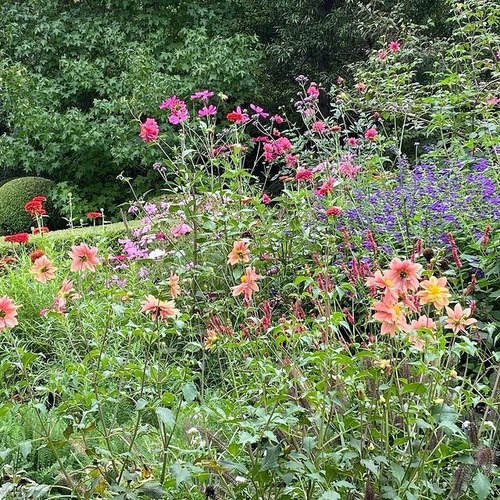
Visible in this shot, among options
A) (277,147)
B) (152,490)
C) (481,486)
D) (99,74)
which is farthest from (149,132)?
(99,74)

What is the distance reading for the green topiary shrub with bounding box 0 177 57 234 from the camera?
856 cm

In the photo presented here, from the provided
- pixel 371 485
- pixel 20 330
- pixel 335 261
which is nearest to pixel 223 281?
pixel 335 261

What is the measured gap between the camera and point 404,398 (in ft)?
5.07

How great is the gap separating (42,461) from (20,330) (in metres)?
1.51

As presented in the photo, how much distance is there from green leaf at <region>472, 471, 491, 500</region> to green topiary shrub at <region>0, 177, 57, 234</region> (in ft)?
26.0

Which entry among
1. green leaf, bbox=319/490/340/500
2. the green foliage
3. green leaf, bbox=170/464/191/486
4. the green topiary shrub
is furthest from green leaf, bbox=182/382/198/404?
the green topiary shrub

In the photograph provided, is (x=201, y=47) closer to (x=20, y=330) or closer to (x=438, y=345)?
(x=20, y=330)

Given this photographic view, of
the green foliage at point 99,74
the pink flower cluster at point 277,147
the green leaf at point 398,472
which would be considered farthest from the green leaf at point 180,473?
the green foliage at point 99,74

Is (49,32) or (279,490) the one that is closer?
(279,490)

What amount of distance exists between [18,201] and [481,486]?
27.3 ft

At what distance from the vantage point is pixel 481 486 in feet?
4.30

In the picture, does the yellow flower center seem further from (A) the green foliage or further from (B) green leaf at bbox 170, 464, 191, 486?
(A) the green foliage

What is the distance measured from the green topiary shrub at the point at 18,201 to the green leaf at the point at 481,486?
7915 mm

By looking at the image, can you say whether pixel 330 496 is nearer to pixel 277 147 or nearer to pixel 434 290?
pixel 434 290
